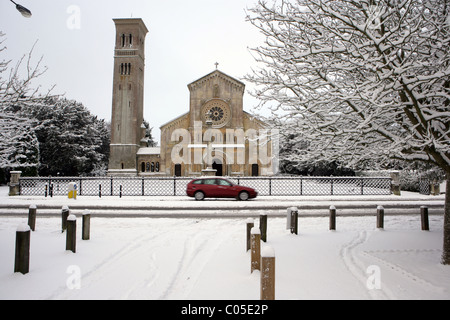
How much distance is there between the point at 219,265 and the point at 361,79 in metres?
4.53

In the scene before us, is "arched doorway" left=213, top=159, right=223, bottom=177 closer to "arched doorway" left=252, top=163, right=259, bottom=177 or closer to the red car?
"arched doorway" left=252, top=163, right=259, bottom=177

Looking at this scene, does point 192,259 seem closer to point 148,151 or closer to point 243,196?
point 243,196

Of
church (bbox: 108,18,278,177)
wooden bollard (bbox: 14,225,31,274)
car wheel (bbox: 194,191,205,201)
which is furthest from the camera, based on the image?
church (bbox: 108,18,278,177)

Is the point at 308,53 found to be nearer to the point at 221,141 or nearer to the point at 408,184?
the point at 408,184

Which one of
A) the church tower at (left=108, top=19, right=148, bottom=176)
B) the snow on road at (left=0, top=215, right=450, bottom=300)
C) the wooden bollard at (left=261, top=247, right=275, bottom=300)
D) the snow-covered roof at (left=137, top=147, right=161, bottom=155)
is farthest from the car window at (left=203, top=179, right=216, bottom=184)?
the snow-covered roof at (left=137, top=147, right=161, bottom=155)

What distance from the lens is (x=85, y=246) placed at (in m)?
6.82

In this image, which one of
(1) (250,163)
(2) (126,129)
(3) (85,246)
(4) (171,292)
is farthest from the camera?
(2) (126,129)

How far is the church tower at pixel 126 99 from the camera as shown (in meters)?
46.7

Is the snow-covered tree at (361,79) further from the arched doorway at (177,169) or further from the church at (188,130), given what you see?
the arched doorway at (177,169)

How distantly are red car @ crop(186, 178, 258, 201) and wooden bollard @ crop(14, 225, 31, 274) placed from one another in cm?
1204

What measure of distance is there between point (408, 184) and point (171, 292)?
947 inches

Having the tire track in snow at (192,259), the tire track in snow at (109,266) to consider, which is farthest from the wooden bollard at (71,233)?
the tire track in snow at (192,259)

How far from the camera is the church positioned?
1694 inches
